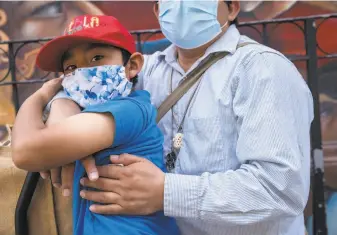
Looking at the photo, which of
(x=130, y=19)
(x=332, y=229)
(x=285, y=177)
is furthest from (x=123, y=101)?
(x=332, y=229)

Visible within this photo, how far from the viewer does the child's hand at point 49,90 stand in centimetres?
152

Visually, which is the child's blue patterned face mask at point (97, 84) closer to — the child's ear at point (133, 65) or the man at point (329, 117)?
the child's ear at point (133, 65)

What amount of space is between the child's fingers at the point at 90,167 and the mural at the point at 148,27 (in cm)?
244

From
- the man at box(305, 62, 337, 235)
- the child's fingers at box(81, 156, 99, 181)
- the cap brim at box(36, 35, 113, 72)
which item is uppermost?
the cap brim at box(36, 35, 113, 72)

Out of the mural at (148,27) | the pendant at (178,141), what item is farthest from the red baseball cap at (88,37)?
the mural at (148,27)

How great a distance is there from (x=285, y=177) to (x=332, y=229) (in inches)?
106

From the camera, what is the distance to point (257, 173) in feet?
4.47

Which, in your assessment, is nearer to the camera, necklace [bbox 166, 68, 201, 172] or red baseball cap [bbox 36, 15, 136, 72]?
red baseball cap [bbox 36, 15, 136, 72]

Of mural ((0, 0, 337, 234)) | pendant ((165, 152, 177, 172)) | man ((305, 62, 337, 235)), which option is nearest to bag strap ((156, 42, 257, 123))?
pendant ((165, 152, 177, 172))

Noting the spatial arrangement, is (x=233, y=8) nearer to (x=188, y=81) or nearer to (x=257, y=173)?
(x=188, y=81)

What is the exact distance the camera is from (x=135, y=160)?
1.35m

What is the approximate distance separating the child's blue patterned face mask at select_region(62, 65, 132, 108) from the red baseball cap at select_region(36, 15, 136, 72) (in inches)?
3.5

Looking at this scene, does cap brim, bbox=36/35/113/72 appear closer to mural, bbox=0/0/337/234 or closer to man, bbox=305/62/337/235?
mural, bbox=0/0/337/234

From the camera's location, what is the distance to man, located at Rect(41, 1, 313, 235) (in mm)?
1358
